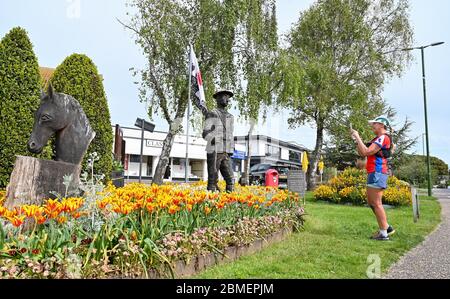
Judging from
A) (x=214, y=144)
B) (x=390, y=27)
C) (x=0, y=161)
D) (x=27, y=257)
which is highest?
(x=390, y=27)

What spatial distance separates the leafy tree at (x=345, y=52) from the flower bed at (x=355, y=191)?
6.89 metres

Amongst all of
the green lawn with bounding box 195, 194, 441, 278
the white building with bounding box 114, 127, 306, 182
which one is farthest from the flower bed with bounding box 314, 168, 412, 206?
the white building with bounding box 114, 127, 306, 182

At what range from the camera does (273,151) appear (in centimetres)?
5753

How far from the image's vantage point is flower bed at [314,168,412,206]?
522 inches

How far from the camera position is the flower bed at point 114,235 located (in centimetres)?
239

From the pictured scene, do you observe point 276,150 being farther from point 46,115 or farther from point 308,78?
point 46,115

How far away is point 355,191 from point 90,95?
35.8ft

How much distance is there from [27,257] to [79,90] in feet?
17.5

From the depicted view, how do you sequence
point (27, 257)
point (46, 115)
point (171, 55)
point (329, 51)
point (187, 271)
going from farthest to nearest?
point (329, 51) → point (171, 55) → point (46, 115) → point (187, 271) → point (27, 257)

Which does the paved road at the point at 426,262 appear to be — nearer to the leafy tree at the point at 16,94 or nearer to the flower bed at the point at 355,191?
the leafy tree at the point at 16,94

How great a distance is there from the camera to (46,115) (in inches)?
178

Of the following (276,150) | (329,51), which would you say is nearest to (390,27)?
(329,51)
